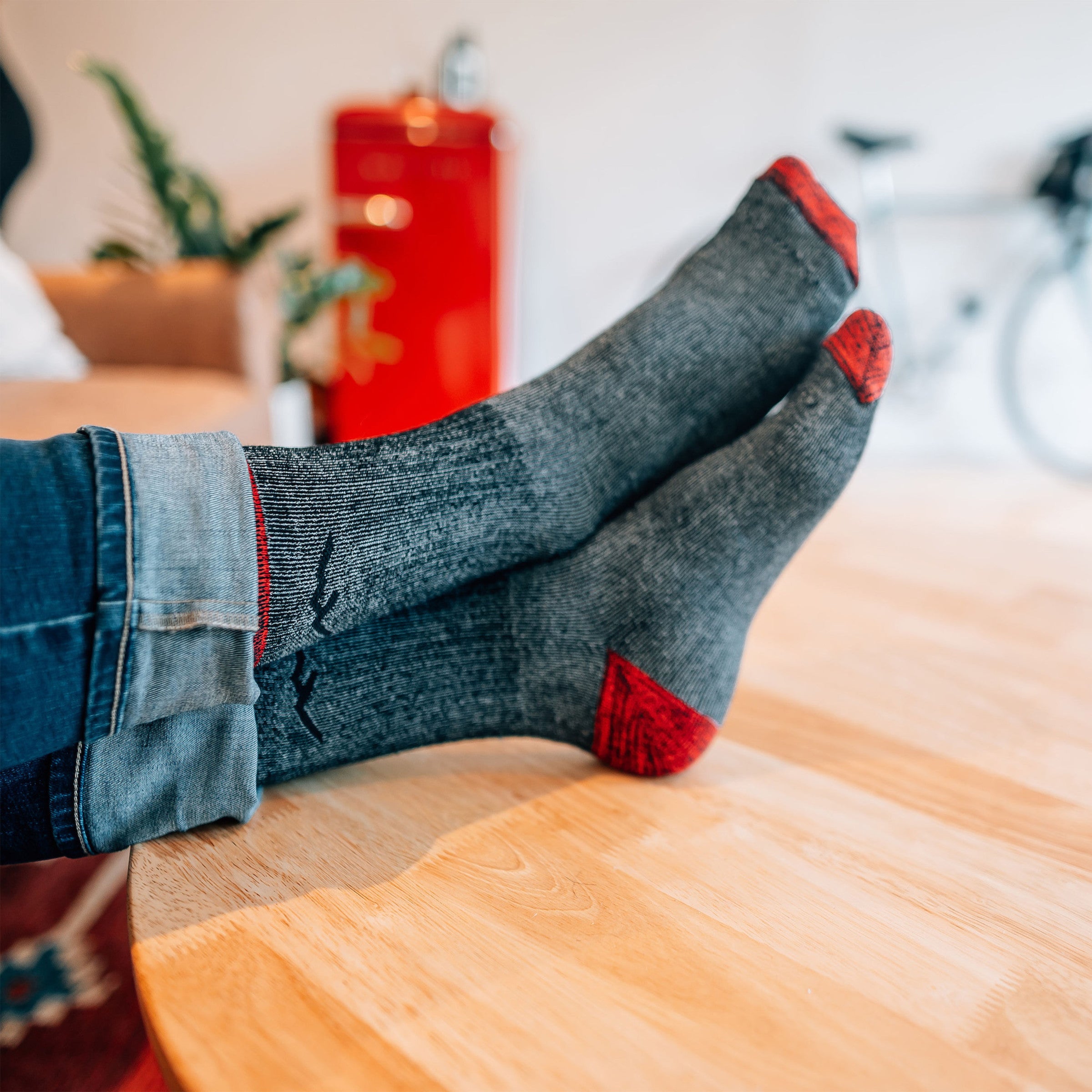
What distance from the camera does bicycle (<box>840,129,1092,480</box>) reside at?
187 cm

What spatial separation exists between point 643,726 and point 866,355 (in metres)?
0.30

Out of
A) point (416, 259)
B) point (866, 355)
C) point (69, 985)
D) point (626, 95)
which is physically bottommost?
point (69, 985)

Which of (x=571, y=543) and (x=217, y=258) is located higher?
(x=217, y=258)

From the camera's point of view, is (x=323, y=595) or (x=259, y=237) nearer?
(x=323, y=595)

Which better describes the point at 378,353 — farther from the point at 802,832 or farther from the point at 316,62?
the point at 802,832

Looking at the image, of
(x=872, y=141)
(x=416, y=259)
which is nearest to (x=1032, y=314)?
(x=872, y=141)

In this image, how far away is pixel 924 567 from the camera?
47.4 inches

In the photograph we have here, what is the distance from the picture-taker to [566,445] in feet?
2.07

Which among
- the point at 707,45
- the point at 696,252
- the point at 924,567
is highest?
the point at 707,45

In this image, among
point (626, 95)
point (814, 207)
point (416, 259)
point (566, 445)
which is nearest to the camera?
point (566, 445)

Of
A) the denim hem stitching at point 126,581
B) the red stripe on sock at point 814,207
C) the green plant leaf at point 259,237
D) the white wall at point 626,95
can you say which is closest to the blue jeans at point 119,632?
the denim hem stitching at point 126,581

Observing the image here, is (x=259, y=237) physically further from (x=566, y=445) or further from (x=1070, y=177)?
(x=1070, y=177)

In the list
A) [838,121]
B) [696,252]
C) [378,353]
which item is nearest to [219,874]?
[696,252]

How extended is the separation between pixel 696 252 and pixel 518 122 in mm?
1641
